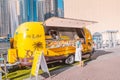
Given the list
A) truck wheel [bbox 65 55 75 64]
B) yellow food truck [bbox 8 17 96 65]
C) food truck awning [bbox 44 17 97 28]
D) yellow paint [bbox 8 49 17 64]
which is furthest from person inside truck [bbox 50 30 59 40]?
yellow paint [bbox 8 49 17 64]

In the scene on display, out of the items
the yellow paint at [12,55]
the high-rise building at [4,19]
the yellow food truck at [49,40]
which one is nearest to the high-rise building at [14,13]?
the high-rise building at [4,19]

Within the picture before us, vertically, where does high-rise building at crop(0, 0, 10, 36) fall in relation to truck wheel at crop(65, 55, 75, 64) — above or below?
above

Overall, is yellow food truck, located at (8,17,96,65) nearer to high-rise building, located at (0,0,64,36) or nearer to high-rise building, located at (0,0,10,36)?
high-rise building, located at (0,0,64,36)

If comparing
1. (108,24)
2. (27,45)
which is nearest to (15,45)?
(27,45)

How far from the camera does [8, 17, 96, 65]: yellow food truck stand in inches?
462

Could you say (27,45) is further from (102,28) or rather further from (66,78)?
(102,28)

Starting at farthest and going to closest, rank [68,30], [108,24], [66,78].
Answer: [108,24] < [68,30] < [66,78]

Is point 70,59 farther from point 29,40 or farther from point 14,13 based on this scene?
point 14,13

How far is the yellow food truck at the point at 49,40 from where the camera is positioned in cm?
1173

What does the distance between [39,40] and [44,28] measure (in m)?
0.74

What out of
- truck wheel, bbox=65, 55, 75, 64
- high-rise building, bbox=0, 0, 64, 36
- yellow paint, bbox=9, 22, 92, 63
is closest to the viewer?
yellow paint, bbox=9, 22, 92, 63

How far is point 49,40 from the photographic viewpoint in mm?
12469

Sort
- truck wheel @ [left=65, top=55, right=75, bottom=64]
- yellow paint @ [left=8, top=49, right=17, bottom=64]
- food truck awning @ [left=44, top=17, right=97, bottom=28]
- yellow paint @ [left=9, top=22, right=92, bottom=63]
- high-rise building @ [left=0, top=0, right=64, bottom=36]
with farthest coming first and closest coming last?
1. high-rise building @ [left=0, top=0, right=64, bottom=36]
2. truck wheel @ [left=65, top=55, right=75, bottom=64]
3. food truck awning @ [left=44, top=17, right=97, bottom=28]
4. yellow paint @ [left=8, top=49, right=17, bottom=64]
5. yellow paint @ [left=9, top=22, right=92, bottom=63]

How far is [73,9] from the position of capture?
40.4 meters
